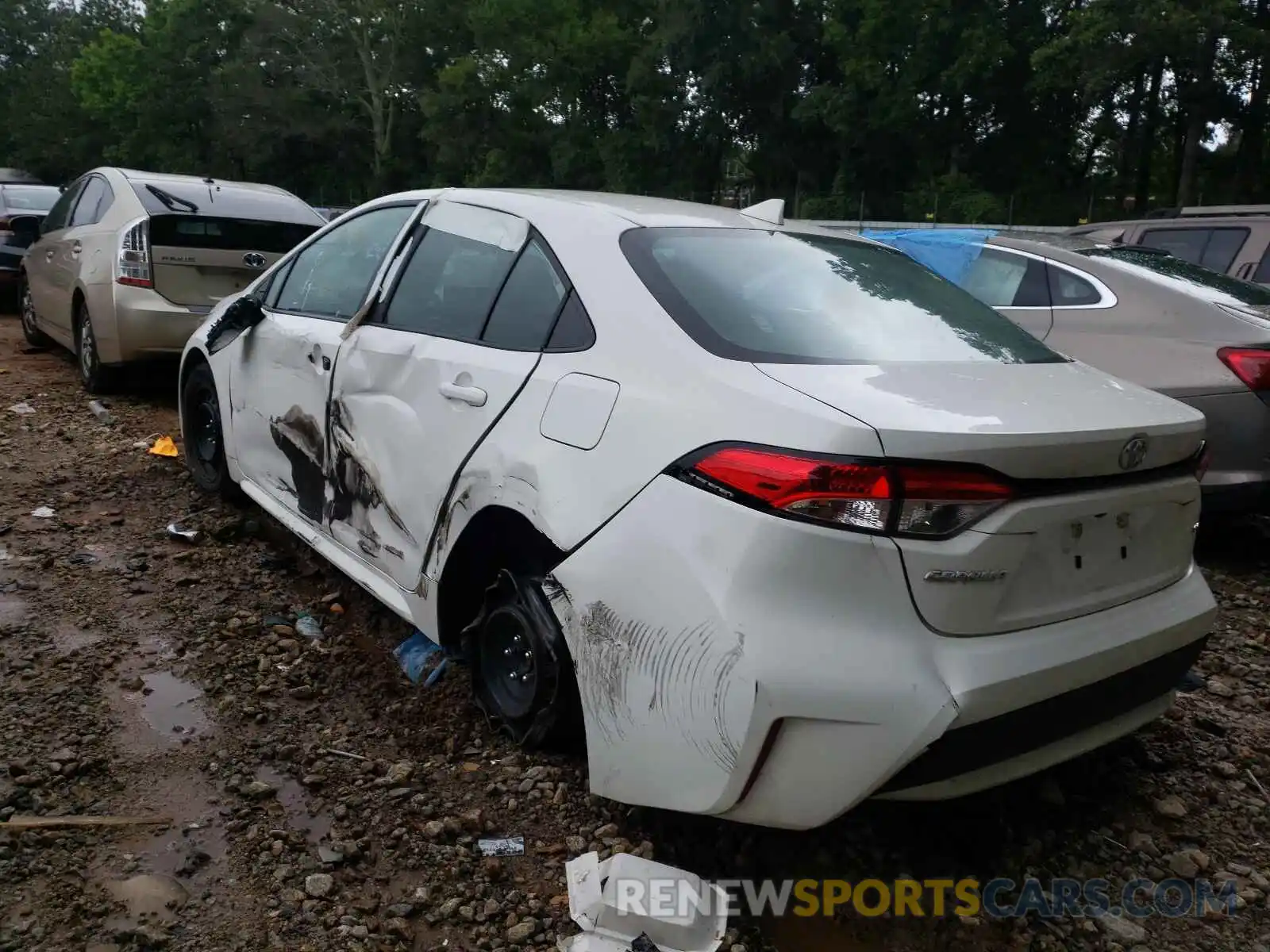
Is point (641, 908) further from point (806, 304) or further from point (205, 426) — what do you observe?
point (205, 426)

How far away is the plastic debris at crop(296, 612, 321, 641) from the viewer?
3.80m

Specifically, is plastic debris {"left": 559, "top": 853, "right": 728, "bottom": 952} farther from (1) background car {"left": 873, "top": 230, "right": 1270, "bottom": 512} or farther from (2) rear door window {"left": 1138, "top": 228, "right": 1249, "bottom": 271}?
(2) rear door window {"left": 1138, "top": 228, "right": 1249, "bottom": 271}

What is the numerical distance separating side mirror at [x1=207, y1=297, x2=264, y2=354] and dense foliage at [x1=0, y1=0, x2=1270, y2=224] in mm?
23655

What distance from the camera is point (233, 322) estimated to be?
14.7 ft

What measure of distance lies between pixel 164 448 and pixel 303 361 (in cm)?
261

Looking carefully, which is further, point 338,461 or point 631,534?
point 338,461

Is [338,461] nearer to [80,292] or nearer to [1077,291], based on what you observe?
[1077,291]

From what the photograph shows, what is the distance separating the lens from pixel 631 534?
2256mm

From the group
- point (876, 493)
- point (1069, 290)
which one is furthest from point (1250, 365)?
point (876, 493)

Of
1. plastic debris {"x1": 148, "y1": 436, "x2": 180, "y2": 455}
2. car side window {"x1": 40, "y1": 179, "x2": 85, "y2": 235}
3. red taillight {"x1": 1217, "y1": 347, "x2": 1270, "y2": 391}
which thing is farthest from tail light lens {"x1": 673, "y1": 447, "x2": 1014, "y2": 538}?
car side window {"x1": 40, "y1": 179, "x2": 85, "y2": 235}

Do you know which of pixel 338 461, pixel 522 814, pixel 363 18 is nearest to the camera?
pixel 522 814

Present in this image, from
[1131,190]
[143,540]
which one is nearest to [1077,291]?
[143,540]

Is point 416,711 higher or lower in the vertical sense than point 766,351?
lower

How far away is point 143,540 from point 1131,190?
3099 centimetres
